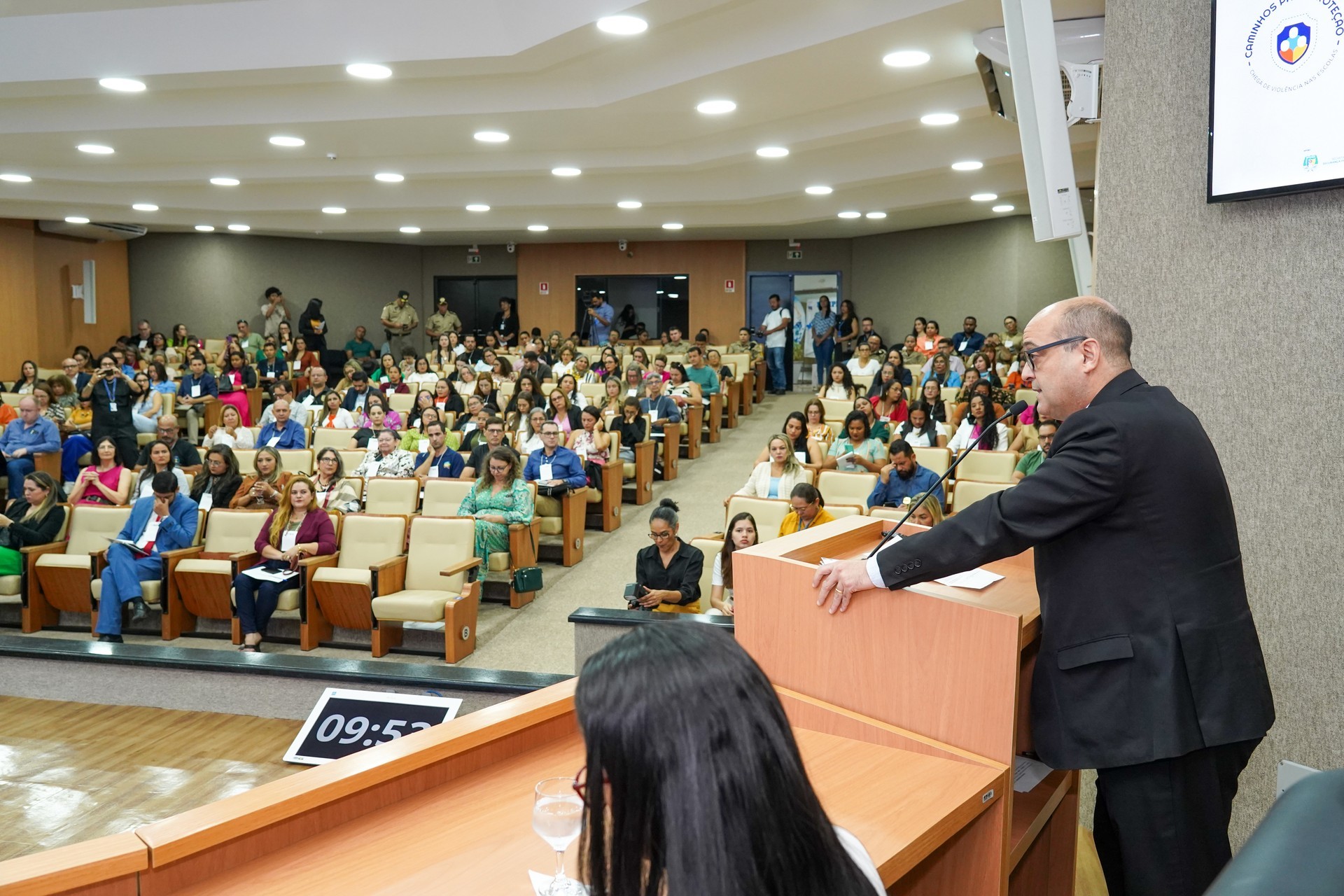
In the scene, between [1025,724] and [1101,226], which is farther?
[1101,226]

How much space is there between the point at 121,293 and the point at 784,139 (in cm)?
1167

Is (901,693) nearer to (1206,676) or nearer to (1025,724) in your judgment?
(1025,724)

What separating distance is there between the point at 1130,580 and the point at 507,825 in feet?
3.49

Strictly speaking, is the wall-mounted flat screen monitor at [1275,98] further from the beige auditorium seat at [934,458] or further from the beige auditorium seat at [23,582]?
the beige auditorium seat at [23,582]

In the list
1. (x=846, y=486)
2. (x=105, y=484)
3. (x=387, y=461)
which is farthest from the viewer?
(x=387, y=461)

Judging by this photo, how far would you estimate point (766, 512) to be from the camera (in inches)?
213

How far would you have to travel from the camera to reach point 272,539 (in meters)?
5.89

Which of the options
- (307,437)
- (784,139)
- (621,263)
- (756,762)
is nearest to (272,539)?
(307,437)

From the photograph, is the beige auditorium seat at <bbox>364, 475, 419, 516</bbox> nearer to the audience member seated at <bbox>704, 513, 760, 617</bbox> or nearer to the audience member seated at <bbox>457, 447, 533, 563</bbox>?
the audience member seated at <bbox>457, 447, 533, 563</bbox>

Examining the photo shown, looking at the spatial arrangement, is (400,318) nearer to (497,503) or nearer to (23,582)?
(23,582)

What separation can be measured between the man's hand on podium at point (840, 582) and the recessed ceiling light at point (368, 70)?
4700 mm

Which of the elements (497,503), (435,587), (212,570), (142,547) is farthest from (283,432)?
(435,587)

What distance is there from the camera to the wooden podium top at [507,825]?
4.26 feet

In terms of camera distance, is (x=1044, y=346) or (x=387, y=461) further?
(x=387, y=461)
